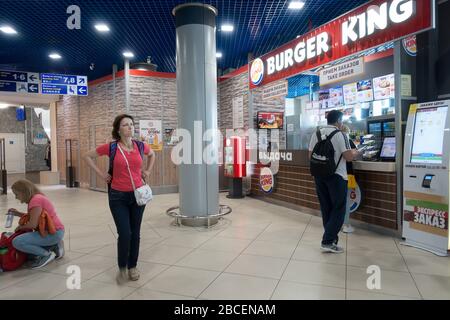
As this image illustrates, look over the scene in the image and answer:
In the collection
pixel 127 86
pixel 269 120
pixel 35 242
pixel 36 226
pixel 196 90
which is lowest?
pixel 35 242

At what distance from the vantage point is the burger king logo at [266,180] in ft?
22.3

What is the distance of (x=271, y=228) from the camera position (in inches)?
192

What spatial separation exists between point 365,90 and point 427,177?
3.95m

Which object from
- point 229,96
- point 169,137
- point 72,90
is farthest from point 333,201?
point 72,90

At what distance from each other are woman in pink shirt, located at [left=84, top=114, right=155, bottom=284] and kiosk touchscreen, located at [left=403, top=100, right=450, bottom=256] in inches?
120

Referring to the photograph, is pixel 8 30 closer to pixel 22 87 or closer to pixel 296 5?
pixel 22 87

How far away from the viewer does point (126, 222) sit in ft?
9.54

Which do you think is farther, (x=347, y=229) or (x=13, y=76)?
(x=13, y=76)

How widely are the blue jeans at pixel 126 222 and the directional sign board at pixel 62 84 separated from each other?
7306 mm

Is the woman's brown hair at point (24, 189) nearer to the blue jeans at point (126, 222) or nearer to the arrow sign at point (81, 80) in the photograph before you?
the blue jeans at point (126, 222)

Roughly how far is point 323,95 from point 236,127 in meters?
2.33

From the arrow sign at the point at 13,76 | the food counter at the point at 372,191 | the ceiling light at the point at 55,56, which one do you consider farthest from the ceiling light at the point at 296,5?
the arrow sign at the point at 13,76
